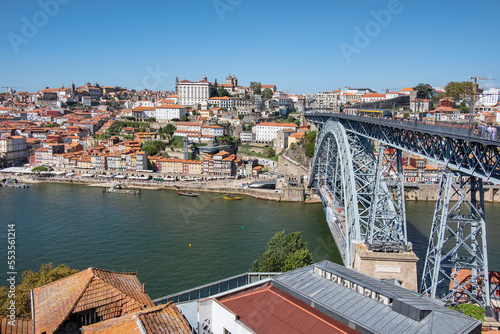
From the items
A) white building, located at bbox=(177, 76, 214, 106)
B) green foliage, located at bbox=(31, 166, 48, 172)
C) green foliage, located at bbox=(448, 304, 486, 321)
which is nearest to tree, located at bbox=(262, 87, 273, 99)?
white building, located at bbox=(177, 76, 214, 106)

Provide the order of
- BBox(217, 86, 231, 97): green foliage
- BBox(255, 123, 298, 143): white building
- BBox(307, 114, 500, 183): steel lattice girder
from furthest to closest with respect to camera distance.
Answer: BBox(217, 86, 231, 97): green foliage < BBox(255, 123, 298, 143): white building < BBox(307, 114, 500, 183): steel lattice girder

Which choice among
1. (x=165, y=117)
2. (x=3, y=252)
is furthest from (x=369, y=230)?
(x=165, y=117)

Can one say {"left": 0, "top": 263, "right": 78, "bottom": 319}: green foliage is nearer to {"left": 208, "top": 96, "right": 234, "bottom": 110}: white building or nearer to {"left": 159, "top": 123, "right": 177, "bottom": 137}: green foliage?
{"left": 159, "top": 123, "right": 177, "bottom": 137}: green foliage

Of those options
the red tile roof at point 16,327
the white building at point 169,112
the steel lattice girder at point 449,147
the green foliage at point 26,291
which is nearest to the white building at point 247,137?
the white building at point 169,112

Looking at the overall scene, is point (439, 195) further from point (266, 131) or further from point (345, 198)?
point (266, 131)

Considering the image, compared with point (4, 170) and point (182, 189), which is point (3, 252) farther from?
point (4, 170)

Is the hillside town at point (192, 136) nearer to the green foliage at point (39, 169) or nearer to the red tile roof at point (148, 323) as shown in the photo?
the green foliage at point (39, 169)
